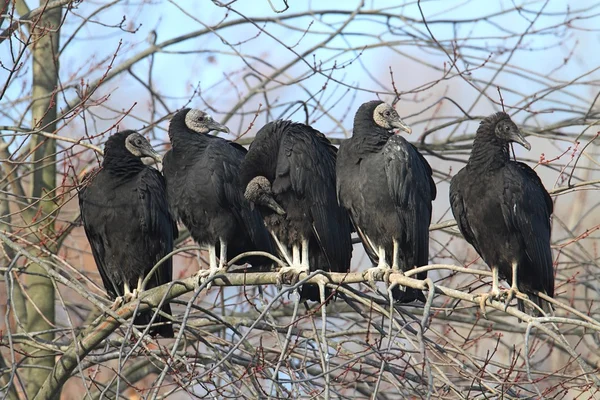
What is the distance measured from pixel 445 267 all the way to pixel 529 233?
113cm

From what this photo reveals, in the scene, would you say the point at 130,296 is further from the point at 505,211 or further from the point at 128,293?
the point at 505,211

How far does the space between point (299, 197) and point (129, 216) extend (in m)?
0.99

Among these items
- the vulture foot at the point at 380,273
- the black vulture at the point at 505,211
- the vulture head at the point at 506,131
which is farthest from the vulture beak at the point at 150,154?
the vulture head at the point at 506,131

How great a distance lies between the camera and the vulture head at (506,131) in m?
4.61

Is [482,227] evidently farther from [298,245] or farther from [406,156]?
[298,245]

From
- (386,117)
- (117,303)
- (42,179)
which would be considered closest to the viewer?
(386,117)

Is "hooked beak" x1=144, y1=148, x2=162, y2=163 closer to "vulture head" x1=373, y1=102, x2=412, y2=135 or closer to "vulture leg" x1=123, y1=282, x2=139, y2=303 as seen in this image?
"vulture leg" x1=123, y1=282, x2=139, y2=303

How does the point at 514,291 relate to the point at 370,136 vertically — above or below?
below

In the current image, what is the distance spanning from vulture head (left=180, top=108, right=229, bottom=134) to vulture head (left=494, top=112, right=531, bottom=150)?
150 cm

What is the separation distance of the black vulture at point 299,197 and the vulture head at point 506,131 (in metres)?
0.90

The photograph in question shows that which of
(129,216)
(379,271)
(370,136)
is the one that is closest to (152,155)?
(129,216)

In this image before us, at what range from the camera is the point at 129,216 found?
514cm

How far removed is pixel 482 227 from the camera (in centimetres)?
458

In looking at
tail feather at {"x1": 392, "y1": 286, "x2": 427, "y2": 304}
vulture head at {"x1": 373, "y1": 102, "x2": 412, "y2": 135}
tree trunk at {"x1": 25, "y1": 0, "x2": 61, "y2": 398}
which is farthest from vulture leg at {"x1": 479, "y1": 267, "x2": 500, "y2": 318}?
tree trunk at {"x1": 25, "y1": 0, "x2": 61, "y2": 398}
